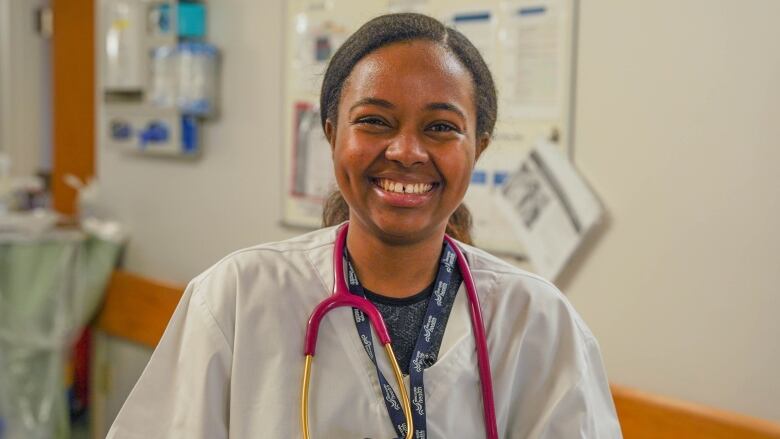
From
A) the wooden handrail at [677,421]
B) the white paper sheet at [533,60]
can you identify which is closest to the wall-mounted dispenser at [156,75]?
the white paper sheet at [533,60]

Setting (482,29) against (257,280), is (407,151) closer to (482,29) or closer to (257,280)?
(257,280)

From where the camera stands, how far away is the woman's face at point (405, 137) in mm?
999

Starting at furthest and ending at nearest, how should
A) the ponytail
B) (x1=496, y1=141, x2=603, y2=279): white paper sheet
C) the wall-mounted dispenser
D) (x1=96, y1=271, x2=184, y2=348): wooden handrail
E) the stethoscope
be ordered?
(x1=96, y1=271, x2=184, y2=348): wooden handrail < the wall-mounted dispenser < (x1=496, y1=141, x2=603, y2=279): white paper sheet < the ponytail < the stethoscope

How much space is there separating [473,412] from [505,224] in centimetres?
95

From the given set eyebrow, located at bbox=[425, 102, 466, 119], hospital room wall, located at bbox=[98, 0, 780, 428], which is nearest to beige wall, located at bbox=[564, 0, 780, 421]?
hospital room wall, located at bbox=[98, 0, 780, 428]

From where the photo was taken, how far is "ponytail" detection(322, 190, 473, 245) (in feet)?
4.14

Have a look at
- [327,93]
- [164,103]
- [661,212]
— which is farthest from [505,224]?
[164,103]

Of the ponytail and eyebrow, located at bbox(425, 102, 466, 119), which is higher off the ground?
eyebrow, located at bbox(425, 102, 466, 119)

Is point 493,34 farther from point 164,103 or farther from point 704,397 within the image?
→ point 164,103

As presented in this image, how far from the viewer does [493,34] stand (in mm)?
1955

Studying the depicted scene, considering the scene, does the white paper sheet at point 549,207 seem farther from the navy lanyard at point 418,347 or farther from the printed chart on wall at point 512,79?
the navy lanyard at point 418,347

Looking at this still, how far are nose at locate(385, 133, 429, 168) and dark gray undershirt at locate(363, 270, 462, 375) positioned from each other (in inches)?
7.5

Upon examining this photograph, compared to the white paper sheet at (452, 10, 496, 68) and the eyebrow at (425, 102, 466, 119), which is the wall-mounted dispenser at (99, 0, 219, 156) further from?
the eyebrow at (425, 102, 466, 119)

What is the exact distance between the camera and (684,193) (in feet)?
5.43
